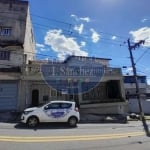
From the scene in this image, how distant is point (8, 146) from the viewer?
33.2 feet

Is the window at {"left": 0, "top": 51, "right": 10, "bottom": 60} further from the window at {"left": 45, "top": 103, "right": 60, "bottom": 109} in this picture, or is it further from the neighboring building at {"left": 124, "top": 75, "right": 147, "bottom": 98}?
the neighboring building at {"left": 124, "top": 75, "right": 147, "bottom": 98}

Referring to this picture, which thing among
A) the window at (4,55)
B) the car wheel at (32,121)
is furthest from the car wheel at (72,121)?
the window at (4,55)

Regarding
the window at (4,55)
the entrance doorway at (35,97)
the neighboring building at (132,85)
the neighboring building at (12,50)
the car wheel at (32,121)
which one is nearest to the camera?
the car wheel at (32,121)

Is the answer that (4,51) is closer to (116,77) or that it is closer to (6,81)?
(6,81)

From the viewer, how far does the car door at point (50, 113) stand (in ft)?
57.1

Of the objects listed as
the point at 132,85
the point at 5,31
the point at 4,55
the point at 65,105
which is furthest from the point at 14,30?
the point at 132,85

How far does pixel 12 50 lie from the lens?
26.6m

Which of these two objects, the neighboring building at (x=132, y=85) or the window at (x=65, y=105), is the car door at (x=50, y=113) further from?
the neighboring building at (x=132, y=85)

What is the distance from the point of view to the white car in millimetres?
16875

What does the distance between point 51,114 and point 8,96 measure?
7.60 metres

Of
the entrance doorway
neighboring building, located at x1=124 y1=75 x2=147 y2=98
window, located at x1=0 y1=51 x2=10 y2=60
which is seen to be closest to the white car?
the entrance doorway

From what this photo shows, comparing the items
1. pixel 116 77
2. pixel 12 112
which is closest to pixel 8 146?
pixel 12 112

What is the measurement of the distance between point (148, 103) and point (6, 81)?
21.6 meters

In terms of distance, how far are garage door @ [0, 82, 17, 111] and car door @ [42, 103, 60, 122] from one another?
6851 mm
